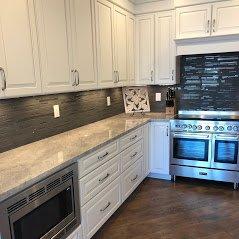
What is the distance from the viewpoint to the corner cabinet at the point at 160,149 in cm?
349

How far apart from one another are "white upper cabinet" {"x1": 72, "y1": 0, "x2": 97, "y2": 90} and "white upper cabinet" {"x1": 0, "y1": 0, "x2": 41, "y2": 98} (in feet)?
1.78

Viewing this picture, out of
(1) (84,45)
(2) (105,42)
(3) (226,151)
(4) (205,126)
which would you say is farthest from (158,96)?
(1) (84,45)

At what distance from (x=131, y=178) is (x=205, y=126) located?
1196 millimetres

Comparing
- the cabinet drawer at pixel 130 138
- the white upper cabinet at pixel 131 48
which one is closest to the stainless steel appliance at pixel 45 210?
the cabinet drawer at pixel 130 138

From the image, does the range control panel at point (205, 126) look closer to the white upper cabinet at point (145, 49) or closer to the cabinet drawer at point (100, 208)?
the white upper cabinet at point (145, 49)

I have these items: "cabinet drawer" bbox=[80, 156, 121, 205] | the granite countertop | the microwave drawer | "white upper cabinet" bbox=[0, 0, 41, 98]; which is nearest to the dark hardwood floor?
the microwave drawer

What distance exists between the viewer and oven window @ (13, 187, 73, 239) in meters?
1.47

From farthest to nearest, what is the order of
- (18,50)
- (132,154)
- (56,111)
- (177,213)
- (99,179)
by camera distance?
1. (132,154)
2. (177,213)
3. (56,111)
4. (99,179)
5. (18,50)

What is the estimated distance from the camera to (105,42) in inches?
113

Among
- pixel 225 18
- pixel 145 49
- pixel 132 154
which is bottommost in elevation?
pixel 132 154

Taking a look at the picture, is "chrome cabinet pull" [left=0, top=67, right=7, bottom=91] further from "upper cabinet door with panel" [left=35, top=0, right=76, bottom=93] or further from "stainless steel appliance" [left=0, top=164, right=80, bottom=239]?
"stainless steel appliance" [left=0, top=164, right=80, bottom=239]

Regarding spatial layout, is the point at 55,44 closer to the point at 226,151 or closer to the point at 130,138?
the point at 130,138

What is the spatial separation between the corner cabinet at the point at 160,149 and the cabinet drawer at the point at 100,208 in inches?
43.3

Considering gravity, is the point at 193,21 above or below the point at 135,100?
above
